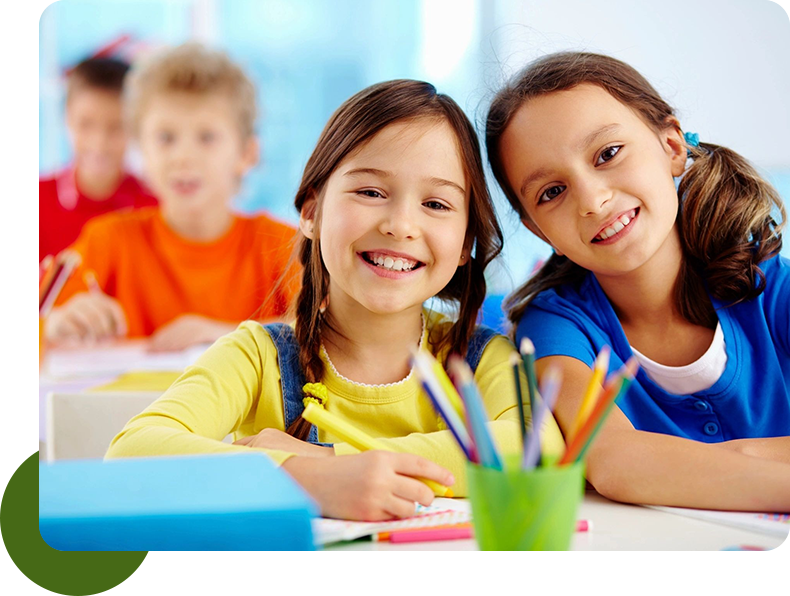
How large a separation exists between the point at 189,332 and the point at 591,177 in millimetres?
1339

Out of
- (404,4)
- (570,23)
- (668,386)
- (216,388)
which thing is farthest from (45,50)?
(404,4)

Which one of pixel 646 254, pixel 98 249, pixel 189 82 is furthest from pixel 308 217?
pixel 189 82

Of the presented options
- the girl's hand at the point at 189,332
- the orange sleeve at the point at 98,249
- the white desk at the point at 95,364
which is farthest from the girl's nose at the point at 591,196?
the orange sleeve at the point at 98,249

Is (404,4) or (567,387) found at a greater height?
(404,4)

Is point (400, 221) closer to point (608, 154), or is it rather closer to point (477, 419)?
point (608, 154)

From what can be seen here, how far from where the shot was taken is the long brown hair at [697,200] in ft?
2.52

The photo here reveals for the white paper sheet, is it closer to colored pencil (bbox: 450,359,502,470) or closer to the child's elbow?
the child's elbow

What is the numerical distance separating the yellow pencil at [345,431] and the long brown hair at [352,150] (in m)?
0.19

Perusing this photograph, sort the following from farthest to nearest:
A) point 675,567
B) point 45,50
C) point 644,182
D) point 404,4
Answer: point 404,4, point 644,182, point 45,50, point 675,567

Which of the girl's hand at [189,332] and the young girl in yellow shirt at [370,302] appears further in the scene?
the girl's hand at [189,332]

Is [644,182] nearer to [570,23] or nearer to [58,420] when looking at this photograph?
[570,23]

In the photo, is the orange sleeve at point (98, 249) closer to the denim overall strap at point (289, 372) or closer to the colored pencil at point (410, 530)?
the denim overall strap at point (289, 372)

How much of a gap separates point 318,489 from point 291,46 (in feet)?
10.0

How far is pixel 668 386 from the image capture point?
2.52 ft
